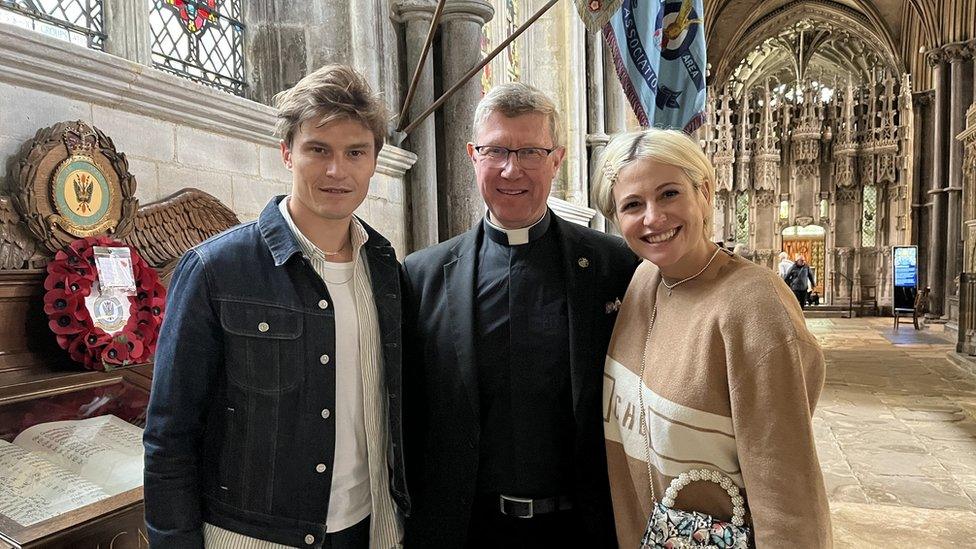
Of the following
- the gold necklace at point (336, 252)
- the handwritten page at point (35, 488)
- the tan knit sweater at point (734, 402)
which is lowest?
the handwritten page at point (35, 488)

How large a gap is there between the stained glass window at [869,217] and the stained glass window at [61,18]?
21009mm

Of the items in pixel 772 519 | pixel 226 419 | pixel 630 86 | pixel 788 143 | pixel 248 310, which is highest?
pixel 788 143

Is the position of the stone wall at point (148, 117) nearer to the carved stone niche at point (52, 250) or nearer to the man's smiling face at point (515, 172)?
the carved stone niche at point (52, 250)

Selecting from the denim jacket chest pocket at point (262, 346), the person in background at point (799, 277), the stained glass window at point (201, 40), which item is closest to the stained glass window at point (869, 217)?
the person in background at point (799, 277)

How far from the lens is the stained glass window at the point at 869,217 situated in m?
19.3

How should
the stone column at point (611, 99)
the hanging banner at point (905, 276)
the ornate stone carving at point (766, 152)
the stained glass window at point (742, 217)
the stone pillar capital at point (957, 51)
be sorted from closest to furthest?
the stone column at point (611, 99)
the hanging banner at point (905, 276)
the stone pillar capital at point (957, 51)
the ornate stone carving at point (766, 152)
the stained glass window at point (742, 217)

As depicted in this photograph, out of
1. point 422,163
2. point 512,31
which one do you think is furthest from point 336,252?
point 512,31

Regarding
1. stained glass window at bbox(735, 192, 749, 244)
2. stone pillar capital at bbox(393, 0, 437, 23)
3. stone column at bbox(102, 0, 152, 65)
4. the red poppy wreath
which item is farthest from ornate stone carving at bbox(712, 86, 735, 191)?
the red poppy wreath

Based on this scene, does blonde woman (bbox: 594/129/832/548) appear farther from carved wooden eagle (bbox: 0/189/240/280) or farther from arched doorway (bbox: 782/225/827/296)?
arched doorway (bbox: 782/225/827/296)

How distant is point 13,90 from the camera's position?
1.86 meters

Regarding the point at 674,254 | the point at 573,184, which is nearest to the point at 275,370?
the point at 674,254

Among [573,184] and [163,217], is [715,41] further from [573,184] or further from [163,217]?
[163,217]

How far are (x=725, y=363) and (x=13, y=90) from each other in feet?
6.56

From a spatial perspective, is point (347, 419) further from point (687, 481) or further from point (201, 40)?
point (201, 40)
